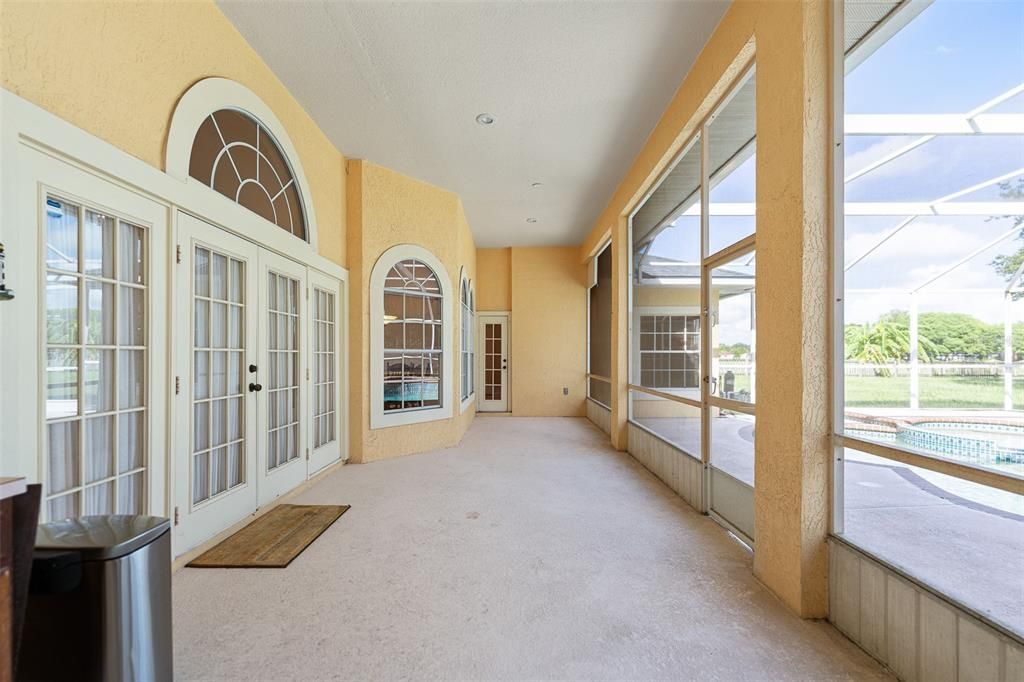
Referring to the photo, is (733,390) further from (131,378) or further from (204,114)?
(204,114)

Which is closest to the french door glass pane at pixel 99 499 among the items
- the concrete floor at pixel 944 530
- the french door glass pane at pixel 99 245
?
the french door glass pane at pixel 99 245

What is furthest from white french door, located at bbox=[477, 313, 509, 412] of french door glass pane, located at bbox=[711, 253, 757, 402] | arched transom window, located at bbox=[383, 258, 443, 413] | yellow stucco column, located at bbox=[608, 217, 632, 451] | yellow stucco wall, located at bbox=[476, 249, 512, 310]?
french door glass pane, located at bbox=[711, 253, 757, 402]

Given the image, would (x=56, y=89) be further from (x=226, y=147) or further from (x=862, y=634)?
(x=862, y=634)

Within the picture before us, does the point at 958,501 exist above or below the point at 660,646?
above

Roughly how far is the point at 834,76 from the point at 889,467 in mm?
1643

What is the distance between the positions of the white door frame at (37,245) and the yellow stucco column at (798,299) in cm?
307

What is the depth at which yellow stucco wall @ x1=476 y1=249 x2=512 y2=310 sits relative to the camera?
8.64 meters

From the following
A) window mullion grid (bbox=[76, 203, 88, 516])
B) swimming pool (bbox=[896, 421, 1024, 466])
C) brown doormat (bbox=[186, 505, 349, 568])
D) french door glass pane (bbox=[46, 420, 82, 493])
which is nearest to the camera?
swimming pool (bbox=[896, 421, 1024, 466])

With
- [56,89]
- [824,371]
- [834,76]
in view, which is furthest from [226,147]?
[824,371]

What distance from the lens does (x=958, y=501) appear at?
1.50m

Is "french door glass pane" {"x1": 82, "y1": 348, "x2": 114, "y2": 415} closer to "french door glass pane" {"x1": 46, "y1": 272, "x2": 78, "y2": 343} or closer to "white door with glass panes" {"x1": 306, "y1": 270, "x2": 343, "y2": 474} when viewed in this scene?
"french door glass pane" {"x1": 46, "y1": 272, "x2": 78, "y2": 343}

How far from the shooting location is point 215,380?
9.11ft

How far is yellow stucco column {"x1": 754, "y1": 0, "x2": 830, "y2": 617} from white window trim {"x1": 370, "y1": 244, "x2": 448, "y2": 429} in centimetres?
379

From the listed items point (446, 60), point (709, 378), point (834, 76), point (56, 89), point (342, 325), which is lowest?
point (709, 378)
